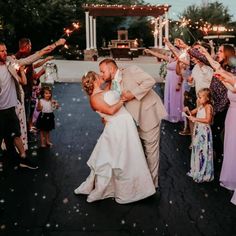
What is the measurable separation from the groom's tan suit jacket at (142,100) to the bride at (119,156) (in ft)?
0.49

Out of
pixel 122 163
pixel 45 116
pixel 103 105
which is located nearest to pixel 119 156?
pixel 122 163

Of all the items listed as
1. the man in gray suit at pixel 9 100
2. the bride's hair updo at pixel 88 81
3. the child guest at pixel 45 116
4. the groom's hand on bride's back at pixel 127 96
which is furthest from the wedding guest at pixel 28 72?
the groom's hand on bride's back at pixel 127 96

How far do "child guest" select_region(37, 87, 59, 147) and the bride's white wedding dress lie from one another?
9.21ft

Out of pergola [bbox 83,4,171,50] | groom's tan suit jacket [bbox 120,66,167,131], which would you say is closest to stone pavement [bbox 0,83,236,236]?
groom's tan suit jacket [bbox 120,66,167,131]

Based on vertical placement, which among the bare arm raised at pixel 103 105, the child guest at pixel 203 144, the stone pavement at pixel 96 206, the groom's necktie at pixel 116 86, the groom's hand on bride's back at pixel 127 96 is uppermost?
the groom's necktie at pixel 116 86

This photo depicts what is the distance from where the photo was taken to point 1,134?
276 inches

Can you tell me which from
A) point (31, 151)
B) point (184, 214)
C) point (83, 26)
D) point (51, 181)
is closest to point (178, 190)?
point (184, 214)

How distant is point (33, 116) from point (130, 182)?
16.0 ft

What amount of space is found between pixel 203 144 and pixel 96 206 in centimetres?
184

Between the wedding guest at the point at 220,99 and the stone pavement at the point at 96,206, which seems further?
the wedding guest at the point at 220,99

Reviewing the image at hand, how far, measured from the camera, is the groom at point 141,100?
5441 mm

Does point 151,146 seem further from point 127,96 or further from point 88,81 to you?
point 88,81

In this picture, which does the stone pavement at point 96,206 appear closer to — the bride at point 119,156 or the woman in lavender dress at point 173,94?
the bride at point 119,156

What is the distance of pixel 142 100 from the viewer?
18.5 feet
